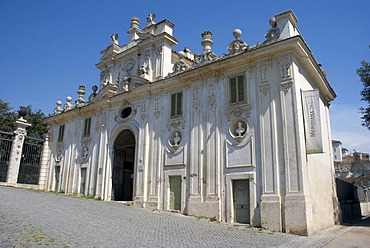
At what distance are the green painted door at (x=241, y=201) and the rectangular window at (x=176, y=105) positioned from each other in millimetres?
4842

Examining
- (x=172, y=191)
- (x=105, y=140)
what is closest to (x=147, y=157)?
(x=172, y=191)

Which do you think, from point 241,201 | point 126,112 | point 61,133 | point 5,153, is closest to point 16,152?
point 5,153

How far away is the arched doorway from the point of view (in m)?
18.9

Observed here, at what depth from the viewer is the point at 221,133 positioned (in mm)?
13781

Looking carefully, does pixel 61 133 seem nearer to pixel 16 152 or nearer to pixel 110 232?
pixel 16 152

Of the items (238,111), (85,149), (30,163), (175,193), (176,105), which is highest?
(176,105)

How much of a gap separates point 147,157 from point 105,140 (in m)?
4.30

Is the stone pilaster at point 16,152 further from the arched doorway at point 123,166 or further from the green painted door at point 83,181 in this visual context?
the arched doorway at point 123,166

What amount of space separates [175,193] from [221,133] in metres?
3.83

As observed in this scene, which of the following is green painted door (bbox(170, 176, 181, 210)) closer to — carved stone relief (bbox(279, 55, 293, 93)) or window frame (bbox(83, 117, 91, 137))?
carved stone relief (bbox(279, 55, 293, 93))

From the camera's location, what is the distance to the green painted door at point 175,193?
14.7 metres

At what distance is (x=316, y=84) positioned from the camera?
15.5 metres

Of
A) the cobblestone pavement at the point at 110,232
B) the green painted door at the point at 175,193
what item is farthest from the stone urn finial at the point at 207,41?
the cobblestone pavement at the point at 110,232

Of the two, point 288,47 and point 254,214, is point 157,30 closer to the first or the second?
point 288,47
